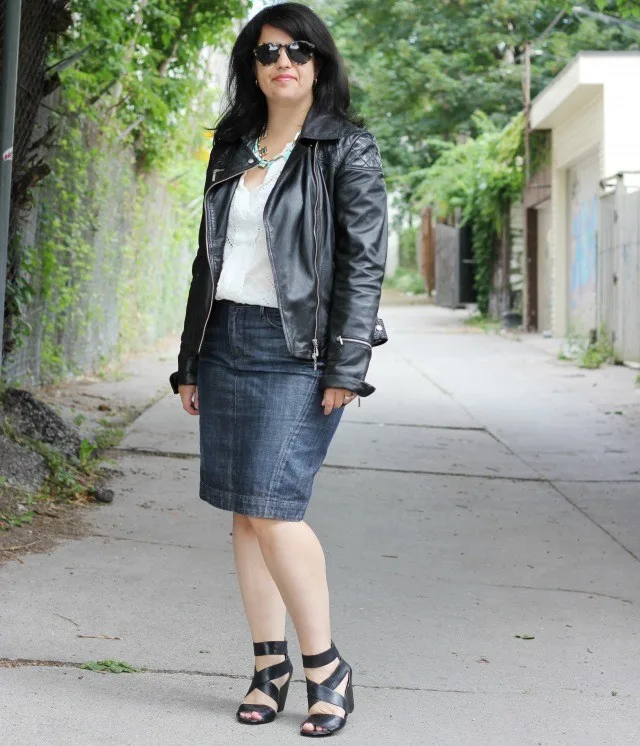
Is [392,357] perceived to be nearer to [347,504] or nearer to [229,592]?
[347,504]

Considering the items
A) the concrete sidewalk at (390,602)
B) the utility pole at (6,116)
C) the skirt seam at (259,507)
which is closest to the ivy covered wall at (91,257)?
the concrete sidewalk at (390,602)

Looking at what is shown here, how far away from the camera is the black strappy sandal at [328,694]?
122 inches

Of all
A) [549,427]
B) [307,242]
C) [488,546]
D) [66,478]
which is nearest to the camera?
[307,242]

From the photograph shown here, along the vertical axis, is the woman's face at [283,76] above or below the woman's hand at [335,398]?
above

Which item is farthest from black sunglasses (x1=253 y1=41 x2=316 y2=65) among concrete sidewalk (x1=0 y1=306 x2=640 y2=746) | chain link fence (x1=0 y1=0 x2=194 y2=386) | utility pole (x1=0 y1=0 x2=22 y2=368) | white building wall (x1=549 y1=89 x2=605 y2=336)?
white building wall (x1=549 y1=89 x2=605 y2=336)

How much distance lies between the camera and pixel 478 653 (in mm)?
3836

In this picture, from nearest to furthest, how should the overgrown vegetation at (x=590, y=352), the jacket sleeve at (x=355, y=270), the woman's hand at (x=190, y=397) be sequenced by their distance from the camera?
the jacket sleeve at (x=355, y=270) → the woman's hand at (x=190, y=397) → the overgrown vegetation at (x=590, y=352)

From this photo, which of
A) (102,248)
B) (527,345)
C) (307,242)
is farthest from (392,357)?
(307,242)

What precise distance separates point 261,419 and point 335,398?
8.0 inches

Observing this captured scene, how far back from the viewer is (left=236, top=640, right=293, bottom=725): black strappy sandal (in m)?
3.16

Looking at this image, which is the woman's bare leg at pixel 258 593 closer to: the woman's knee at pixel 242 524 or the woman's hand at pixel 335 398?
the woman's knee at pixel 242 524

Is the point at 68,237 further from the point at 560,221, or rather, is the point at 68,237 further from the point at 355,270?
the point at 560,221

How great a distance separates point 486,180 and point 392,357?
924 centimetres

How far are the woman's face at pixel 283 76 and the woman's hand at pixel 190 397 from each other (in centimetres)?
85
